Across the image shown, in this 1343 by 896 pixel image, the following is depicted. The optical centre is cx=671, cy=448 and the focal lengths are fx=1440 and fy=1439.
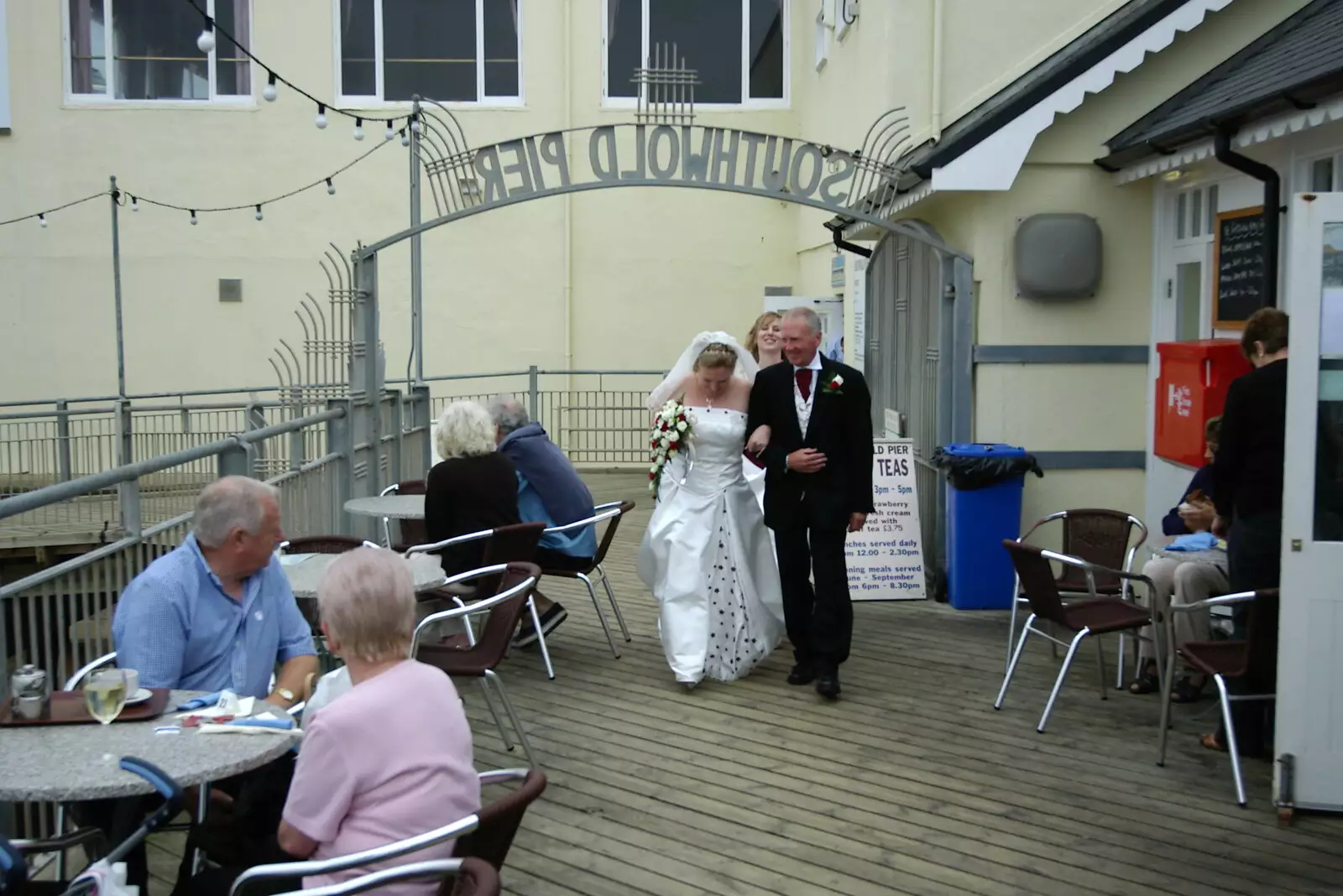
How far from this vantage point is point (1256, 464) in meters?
5.34

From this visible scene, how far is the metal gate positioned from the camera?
8.88 m

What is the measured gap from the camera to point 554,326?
1717cm

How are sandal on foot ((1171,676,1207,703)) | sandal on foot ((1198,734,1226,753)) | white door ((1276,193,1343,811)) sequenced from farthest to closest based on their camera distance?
sandal on foot ((1171,676,1207,703))
sandal on foot ((1198,734,1226,753))
white door ((1276,193,1343,811))

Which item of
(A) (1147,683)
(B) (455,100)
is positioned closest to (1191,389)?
(A) (1147,683)

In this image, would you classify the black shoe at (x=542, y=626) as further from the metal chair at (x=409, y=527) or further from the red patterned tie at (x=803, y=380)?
the red patterned tie at (x=803, y=380)

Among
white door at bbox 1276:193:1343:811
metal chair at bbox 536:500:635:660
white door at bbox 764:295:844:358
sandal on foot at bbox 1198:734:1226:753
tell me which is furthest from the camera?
white door at bbox 764:295:844:358

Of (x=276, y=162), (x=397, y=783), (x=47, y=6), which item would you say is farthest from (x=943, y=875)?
(x=47, y=6)

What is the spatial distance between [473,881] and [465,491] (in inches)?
158

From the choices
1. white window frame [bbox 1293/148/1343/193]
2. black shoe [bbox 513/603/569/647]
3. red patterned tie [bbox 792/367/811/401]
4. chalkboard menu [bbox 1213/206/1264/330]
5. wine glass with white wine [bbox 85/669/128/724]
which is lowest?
black shoe [bbox 513/603/569/647]

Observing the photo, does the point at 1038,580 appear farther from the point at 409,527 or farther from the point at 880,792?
the point at 409,527

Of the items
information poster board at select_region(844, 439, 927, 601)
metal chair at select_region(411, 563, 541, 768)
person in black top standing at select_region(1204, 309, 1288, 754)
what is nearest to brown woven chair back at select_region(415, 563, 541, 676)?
metal chair at select_region(411, 563, 541, 768)

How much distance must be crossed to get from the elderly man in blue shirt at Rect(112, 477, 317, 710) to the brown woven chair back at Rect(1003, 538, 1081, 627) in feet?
10.1

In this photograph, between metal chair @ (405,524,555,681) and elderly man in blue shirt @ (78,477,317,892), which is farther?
metal chair @ (405,524,555,681)

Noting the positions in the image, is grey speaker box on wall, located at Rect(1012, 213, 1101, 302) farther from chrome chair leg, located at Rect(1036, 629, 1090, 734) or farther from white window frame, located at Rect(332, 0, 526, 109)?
white window frame, located at Rect(332, 0, 526, 109)
